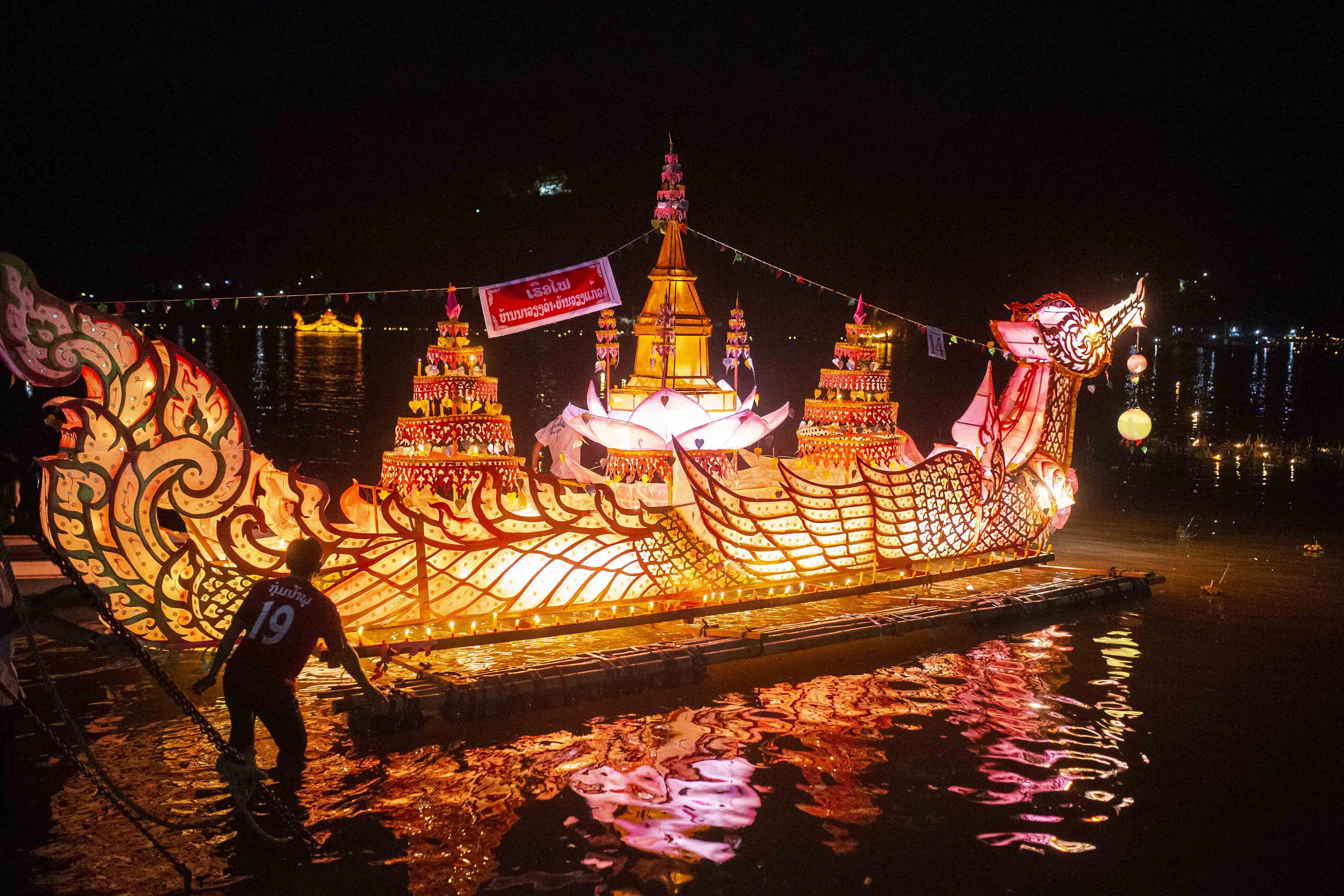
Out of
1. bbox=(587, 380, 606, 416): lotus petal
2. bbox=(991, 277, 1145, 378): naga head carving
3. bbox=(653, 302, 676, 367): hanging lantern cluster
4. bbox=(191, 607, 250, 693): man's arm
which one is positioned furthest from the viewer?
bbox=(991, 277, 1145, 378): naga head carving

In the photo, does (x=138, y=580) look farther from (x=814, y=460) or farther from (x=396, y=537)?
(x=814, y=460)

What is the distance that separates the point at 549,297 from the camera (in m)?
10.2

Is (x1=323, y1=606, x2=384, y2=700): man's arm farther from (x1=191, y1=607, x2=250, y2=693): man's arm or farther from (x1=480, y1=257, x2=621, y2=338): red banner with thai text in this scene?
(x1=480, y1=257, x2=621, y2=338): red banner with thai text

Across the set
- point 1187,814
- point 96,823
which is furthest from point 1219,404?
point 96,823

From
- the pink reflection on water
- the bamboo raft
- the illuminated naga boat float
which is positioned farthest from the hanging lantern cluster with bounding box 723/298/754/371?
the pink reflection on water

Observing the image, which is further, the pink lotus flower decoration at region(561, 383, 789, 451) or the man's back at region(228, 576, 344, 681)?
the pink lotus flower decoration at region(561, 383, 789, 451)

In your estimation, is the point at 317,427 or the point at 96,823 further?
the point at 317,427

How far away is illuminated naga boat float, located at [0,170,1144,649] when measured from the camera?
284 inches

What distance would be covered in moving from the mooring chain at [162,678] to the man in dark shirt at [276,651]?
325 millimetres

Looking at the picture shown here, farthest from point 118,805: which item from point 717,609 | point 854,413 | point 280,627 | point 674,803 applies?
point 854,413

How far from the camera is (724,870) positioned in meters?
5.32

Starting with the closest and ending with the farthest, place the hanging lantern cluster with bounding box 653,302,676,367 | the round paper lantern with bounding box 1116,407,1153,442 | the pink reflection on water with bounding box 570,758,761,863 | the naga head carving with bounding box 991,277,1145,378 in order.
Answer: the pink reflection on water with bounding box 570,758,761,863, the hanging lantern cluster with bounding box 653,302,676,367, the naga head carving with bounding box 991,277,1145,378, the round paper lantern with bounding box 1116,407,1153,442

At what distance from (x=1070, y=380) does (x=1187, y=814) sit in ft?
23.7

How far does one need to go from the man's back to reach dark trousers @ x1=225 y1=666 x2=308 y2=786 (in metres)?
0.06
